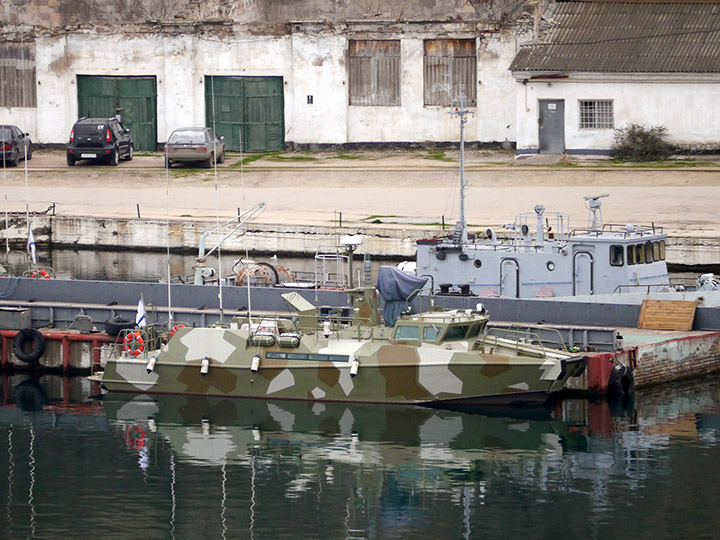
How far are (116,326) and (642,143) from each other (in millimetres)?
23885

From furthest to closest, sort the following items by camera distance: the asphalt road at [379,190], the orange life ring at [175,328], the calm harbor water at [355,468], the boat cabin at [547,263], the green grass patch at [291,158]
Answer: the green grass patch at [291,158] < the asphalt road at [379,190] < the boat cabin at [547,263] < the orange life ring at [175,328] < the calm harbor water at [355,468]

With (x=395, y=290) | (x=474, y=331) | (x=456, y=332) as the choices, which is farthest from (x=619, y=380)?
(x=395, y=290)

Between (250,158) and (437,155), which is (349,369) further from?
(250,158)

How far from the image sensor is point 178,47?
56.6 meters

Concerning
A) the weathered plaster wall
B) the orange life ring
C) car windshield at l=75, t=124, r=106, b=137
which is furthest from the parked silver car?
the orange life ring

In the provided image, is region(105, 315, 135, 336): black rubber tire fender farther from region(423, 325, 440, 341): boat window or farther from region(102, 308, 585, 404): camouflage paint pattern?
region(423, 325, 440, 341): boat window

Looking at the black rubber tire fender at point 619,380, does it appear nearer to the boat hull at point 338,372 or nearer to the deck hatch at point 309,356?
the boat hull at point 338,372

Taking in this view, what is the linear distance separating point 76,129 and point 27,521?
103ft

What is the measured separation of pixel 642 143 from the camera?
170 ft

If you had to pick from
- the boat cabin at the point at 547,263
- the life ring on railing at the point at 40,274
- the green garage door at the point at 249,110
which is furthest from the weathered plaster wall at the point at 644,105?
the life ring on railing at the point at 40,274

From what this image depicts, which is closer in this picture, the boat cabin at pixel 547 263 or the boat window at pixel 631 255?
the boat window at pixel 631 255

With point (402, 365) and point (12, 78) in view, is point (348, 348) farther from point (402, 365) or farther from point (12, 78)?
point (12, 78)

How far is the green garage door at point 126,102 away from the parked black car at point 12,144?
10.1 ft

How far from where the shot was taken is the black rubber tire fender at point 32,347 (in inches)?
1366
